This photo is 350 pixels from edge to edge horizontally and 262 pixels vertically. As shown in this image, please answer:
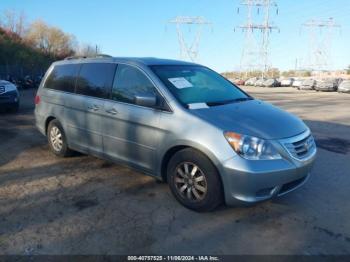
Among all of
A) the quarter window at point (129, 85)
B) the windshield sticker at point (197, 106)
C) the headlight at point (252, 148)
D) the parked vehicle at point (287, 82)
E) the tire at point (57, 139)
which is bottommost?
the parked vehicle at point (287, 82)

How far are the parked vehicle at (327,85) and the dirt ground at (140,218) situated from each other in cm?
3520

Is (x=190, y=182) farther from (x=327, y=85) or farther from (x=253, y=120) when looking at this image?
(x=327, y=85)

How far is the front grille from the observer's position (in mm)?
3744

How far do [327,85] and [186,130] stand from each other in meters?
37.9

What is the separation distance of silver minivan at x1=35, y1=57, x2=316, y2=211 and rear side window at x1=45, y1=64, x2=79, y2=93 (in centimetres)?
3

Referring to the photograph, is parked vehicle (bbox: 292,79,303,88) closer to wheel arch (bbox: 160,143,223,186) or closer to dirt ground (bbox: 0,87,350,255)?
dirt ground (bbox: 0,87,350,255)

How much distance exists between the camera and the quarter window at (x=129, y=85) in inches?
174

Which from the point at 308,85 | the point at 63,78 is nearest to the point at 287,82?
the point at 308,85

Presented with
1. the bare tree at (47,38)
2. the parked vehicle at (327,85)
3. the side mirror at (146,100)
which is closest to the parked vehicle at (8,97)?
the side mirror at (146,100)

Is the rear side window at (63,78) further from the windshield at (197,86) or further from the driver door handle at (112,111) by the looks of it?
the windshield at (197,86)

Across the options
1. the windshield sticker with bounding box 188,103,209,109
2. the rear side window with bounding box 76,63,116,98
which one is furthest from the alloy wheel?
the rear side window with bounding box 76,63,116,98

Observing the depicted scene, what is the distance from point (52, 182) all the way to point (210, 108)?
2476 millimetres

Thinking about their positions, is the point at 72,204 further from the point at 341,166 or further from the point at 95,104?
the point at 341,166

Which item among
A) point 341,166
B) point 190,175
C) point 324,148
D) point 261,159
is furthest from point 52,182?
point 324,148
